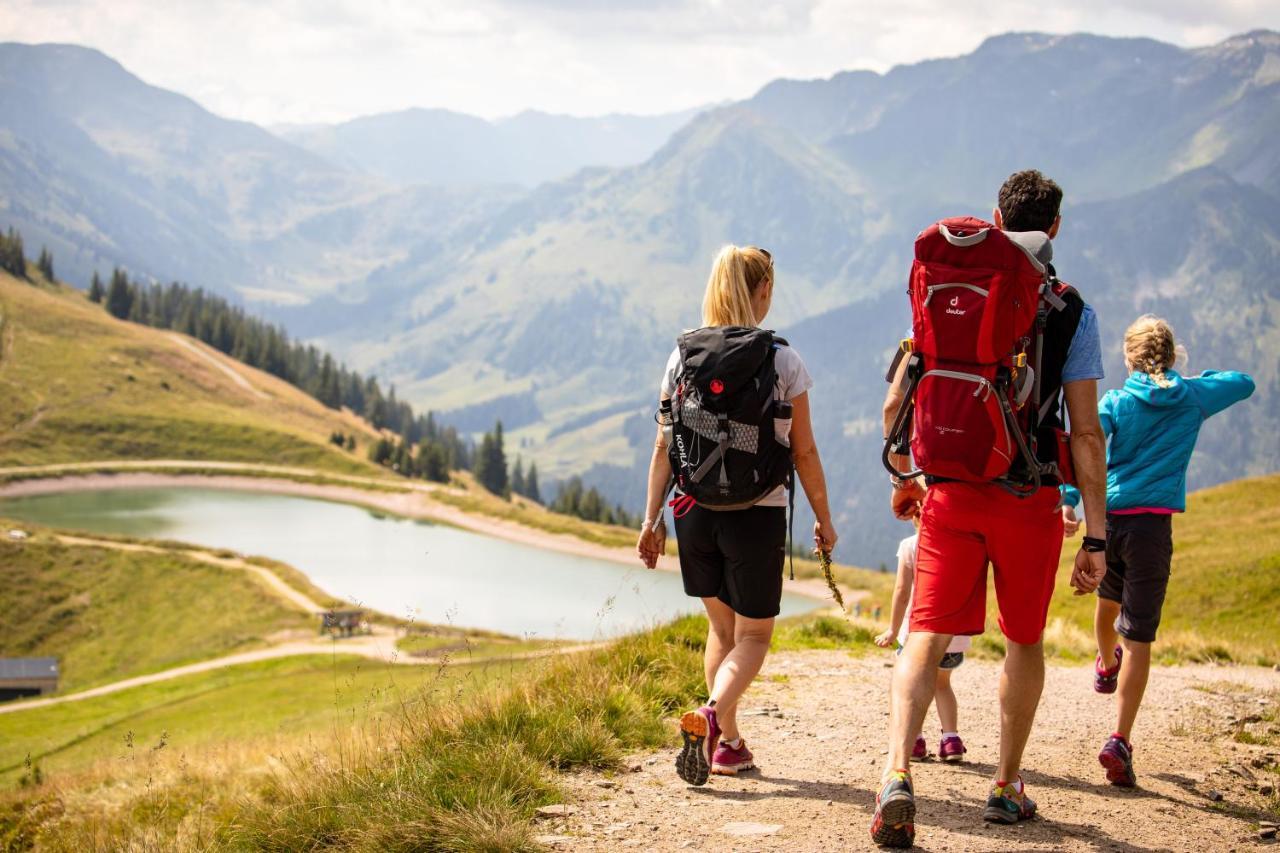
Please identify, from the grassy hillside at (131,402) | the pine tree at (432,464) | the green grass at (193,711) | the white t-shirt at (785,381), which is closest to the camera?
the white t-shirt at (785,381)

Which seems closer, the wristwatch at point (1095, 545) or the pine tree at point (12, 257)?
the wristwatch at point (1095, 545)

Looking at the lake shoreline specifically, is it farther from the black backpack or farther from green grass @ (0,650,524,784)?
the black backpack

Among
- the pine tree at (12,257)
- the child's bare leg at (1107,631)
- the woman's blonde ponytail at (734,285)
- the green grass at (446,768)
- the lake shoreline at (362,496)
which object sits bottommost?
the lake shoreline at (362,496)

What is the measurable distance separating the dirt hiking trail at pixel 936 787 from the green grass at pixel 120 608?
155ft

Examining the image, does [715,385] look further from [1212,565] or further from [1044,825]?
[1212,565]

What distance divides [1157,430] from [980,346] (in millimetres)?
2644

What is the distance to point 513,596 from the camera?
75688mm

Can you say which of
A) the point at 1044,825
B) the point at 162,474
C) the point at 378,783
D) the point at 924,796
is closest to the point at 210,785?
the point at 378,783

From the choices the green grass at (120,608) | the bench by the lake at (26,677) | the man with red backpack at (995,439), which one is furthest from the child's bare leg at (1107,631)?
the bench by the lake at (26,677)

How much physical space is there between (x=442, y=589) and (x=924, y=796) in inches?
2858

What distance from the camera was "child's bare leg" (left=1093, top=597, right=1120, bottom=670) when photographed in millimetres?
7805

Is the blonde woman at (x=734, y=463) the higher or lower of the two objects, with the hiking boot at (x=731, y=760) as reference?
higher

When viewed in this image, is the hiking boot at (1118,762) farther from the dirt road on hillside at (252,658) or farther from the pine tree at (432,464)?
the pine tree at (432,464)

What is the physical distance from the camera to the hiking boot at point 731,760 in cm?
706
